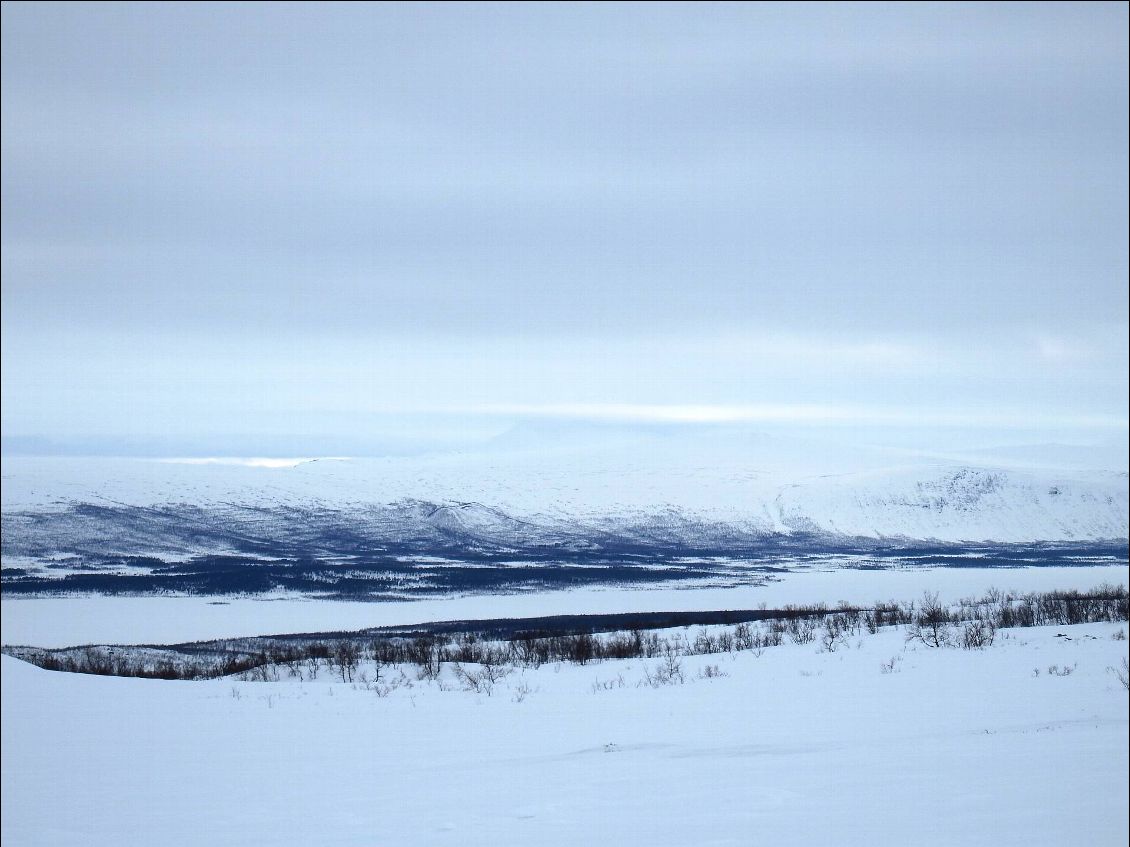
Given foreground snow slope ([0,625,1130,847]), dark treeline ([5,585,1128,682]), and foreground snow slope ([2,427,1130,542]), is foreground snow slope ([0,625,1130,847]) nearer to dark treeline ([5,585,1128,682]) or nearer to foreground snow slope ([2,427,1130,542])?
dark treeline ([5,585,1128,682])

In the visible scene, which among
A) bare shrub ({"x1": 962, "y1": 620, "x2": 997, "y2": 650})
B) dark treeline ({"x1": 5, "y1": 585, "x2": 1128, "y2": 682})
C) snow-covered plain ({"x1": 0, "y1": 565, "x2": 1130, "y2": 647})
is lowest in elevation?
snow-covered plain ({"x1": 0, "y1": 565, "x2": 1130, "y2": 647})

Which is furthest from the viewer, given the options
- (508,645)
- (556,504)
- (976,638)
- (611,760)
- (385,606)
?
(556,504)

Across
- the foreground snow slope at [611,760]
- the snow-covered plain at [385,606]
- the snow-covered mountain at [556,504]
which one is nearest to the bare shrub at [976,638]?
the foreground snow slope at [611,760]

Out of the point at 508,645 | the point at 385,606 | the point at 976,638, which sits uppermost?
the point at 976,638

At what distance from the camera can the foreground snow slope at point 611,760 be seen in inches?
269

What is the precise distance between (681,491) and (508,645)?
9126cm

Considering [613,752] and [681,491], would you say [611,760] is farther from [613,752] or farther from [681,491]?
[681,491]

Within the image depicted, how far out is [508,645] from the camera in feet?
80.3

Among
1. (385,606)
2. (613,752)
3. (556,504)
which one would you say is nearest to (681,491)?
(556,504)

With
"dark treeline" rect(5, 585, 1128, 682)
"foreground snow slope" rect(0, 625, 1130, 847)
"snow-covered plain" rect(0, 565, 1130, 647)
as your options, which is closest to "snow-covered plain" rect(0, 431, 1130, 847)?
"foreground snow slope" rect(0, 625, 1130, 847)

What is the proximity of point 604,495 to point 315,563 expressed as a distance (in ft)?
185

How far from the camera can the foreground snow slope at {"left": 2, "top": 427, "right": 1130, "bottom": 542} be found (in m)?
83.5

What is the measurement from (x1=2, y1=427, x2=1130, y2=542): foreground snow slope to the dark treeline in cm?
4821

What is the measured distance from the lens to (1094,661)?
13.7 metres
